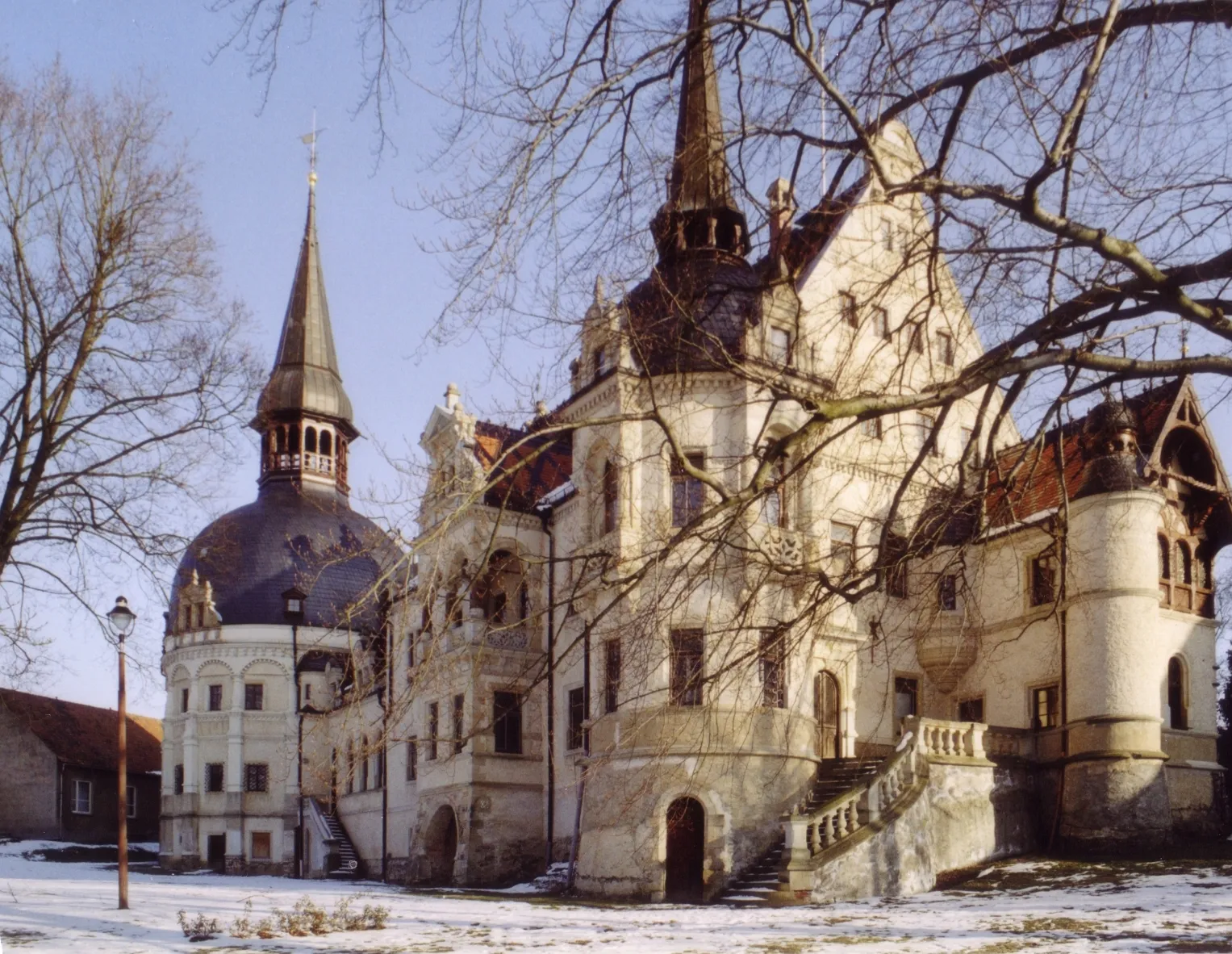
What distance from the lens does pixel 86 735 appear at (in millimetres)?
60906

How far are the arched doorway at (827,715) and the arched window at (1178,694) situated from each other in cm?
660

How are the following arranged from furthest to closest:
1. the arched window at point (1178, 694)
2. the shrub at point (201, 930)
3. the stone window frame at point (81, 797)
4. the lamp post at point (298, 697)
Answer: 1. the stone window frame at point (81, 797)
2. the lamp post at point (298, 697)
3. the arched window at point (1178, 694)
4. the shrub at point (201, 930)

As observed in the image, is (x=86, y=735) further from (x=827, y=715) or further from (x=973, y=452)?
(x=973, y=452)

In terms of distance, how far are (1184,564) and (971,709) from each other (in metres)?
5.47

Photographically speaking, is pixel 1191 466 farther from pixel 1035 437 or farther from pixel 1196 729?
pixel 1035 437

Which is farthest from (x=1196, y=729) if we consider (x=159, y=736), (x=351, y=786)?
(x=159, y=736)

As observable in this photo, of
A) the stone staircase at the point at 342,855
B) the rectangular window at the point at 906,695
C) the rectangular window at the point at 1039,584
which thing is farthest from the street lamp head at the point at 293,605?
the rectangular window at the point at 1039,584

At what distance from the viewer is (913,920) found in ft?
53.6

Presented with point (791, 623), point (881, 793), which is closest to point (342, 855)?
point (881, 793)

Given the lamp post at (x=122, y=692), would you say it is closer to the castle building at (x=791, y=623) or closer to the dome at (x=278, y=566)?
the castle building at (x=791, y=623)

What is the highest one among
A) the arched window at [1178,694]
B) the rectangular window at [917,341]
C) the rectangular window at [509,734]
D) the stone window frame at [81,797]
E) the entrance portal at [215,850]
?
the rectangular window at [917,341]

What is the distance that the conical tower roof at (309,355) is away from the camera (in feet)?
195

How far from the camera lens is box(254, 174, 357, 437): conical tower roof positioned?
195ft

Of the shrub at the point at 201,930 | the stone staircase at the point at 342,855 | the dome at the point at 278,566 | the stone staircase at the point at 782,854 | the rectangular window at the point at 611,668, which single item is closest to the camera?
the shrub at the point at 201,930
